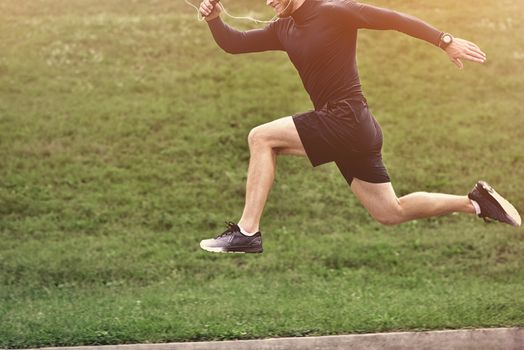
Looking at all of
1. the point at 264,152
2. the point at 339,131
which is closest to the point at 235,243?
the point at 264,152

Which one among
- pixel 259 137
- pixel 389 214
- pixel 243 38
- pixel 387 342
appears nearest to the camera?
pixel 259 137

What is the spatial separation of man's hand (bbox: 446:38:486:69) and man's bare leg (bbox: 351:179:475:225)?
0.92 metres

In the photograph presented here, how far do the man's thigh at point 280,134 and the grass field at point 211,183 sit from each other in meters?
4.34

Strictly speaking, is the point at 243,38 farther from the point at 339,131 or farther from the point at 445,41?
the point at 445,41

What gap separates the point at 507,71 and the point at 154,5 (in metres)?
6.92

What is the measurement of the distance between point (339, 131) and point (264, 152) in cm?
40

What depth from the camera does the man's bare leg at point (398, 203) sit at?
5.05 meters

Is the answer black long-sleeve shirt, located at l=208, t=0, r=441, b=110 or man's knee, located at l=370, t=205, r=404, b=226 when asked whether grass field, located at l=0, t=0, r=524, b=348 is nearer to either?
man's knee, located at l=370, t=205, r=404, b=226

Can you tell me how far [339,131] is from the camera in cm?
462

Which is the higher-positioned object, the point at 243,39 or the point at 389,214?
the point at 243,39

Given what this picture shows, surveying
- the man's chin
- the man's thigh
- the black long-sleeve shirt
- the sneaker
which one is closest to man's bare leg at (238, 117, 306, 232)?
the man's thigh

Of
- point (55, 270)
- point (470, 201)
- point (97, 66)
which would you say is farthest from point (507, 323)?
point (97, 66)

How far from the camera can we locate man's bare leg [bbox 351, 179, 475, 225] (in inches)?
199

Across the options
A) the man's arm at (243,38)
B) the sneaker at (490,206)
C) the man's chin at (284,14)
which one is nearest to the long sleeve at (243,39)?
the man's arm at (243,38)
